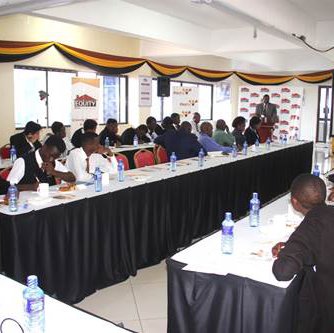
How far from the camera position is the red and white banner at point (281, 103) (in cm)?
1522

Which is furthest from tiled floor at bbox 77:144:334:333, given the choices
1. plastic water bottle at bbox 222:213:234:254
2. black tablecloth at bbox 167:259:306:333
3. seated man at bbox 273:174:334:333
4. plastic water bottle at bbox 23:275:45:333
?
plastic water bottle at bbox 23:275:45:333

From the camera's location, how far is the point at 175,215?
4.54 meters

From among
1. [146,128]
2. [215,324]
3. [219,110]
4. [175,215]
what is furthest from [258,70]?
[215,324]

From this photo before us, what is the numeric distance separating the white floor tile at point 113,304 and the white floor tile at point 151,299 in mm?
50

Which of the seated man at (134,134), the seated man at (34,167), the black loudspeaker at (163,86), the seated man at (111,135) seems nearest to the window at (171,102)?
the black loudspeaker at (163,86)

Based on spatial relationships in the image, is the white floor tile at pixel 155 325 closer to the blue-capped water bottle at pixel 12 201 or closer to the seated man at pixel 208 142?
the blue-capped water bottle at pixel 12 201

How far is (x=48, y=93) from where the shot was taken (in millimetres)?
8867

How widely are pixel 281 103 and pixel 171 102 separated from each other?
15.9ft

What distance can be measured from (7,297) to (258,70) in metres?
14.1

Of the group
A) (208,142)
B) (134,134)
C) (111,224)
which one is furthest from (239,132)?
(111,224)

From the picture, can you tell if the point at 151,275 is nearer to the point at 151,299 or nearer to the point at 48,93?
the point at 151,299

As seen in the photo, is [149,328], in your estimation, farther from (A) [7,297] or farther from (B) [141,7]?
(B) [141,7]

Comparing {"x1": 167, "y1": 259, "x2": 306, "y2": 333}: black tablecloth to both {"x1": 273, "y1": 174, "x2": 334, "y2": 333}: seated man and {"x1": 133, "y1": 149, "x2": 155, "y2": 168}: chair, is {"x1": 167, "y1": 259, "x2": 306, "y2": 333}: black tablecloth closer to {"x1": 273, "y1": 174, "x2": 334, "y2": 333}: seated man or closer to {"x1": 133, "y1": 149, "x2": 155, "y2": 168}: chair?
{"x1": 273, "y1": 174, "x2": 334, "y2": 333}: seated man

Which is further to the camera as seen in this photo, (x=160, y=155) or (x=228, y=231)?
(x=160, y=155)
